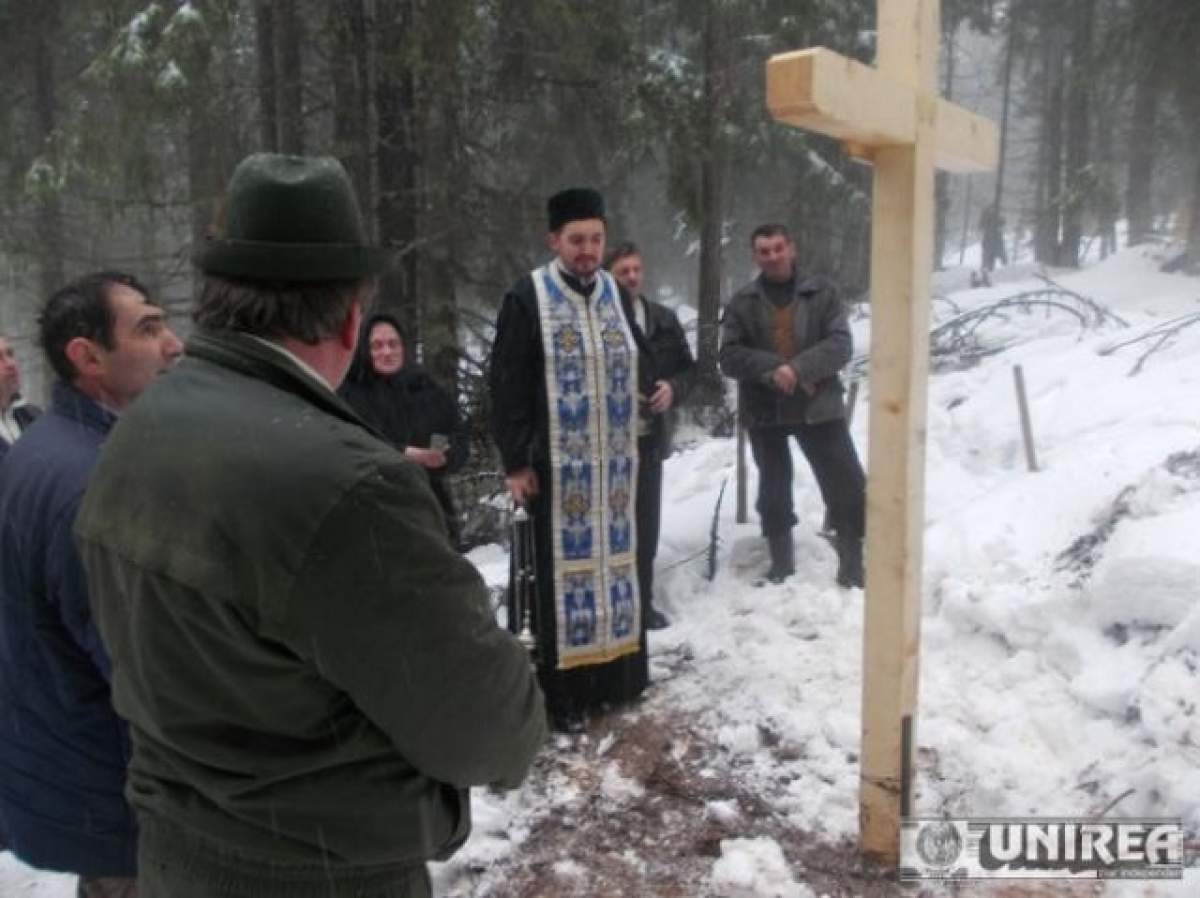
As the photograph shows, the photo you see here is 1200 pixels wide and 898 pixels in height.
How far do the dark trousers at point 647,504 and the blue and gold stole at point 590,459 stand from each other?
0.20 metres

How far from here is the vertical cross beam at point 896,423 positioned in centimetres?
284

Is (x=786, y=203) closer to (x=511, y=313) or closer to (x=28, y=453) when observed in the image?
(x=511, y=313)

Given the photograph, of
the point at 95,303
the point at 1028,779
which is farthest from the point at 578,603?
the point at 95,303

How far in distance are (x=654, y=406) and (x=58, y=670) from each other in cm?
299

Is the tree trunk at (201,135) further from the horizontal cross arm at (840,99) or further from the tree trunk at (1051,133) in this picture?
the tree trunk at (1051,133)

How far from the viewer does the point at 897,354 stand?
9.64 feet

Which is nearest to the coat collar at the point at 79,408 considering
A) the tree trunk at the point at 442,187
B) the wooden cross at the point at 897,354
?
the wooden cross at the point at 897,354

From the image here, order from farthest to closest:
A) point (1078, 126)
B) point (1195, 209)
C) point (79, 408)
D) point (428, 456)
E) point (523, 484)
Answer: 1. point (1078, 126)
2. point (1195, 209)
3. point (428, 456)
4. point (523, 484)
5. point (79, 408)

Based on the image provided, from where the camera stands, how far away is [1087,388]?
6859mm

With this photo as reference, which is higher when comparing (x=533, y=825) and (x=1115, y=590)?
(x=1115, y=590)

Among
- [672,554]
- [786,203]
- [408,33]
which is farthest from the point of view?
[786,203]

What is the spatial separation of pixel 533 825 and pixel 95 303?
2.36 metres

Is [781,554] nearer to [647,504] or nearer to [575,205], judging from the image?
[647,504]

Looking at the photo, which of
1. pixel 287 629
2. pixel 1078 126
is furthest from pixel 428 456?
pixel 1078 126
